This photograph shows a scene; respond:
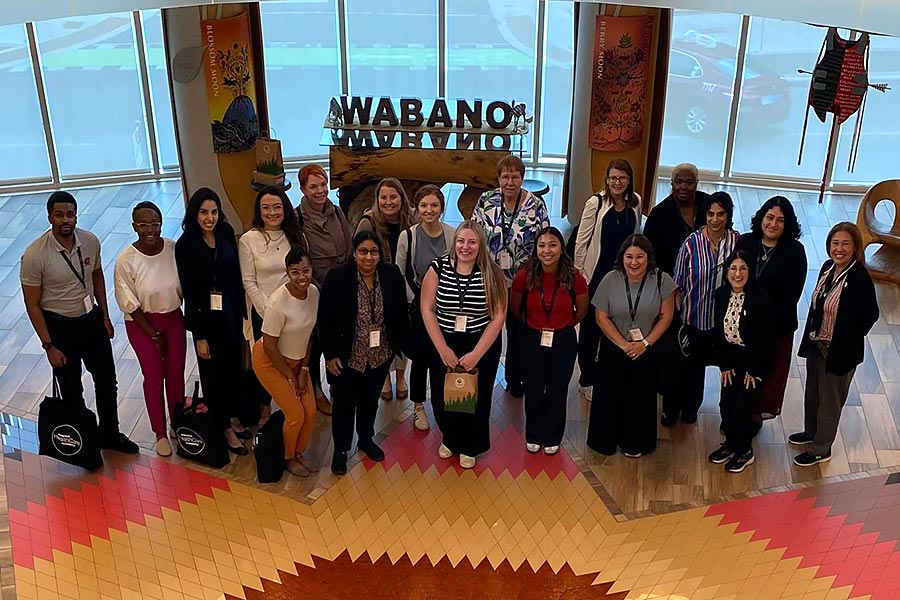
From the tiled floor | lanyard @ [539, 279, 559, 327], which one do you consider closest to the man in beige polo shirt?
the tiled floor

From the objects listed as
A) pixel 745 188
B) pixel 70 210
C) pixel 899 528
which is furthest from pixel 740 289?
pixel 745 188

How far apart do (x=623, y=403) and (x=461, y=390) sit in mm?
1099

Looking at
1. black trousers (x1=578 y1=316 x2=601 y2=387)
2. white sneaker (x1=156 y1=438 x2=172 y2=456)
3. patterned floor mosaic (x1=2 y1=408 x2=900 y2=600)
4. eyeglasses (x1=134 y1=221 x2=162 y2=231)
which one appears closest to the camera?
patterned floor mosaic (x1=2 y1=408 x2=900 y2=600)

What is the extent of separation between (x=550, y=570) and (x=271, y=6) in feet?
26.9

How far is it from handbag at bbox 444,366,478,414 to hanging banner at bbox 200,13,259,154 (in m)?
4.30

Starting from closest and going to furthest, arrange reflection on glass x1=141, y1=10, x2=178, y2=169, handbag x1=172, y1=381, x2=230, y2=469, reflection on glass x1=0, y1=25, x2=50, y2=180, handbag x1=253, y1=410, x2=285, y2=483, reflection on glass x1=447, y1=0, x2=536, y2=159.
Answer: handbag x1=253, y1=410, x2=285, y2=483
handbag x1=172, y1=381, x2=230, y2=469
reflection on glass x1=0, y1=25, x2=50, y2=180
reflection on glass x1=141, y1=10, x2=178, y2=169
reflection on glass x1=447, y1=0, x2=536, y2=159

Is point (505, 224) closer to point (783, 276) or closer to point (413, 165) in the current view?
point (783, 276)

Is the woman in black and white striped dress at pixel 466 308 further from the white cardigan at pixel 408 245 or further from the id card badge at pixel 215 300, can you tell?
the id card badge at pixel 215 300

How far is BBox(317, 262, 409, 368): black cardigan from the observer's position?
5656 mm

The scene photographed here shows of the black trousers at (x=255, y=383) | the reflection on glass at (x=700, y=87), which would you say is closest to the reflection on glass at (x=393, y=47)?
the reflection on glass at (x=700, y=87)

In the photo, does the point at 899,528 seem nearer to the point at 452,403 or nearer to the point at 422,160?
the point at 452,403

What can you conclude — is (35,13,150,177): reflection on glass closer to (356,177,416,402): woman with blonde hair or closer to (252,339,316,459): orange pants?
(356,177,416,402): woman with blonde hair

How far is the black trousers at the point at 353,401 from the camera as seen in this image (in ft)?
19.5

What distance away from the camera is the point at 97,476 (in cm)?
619
